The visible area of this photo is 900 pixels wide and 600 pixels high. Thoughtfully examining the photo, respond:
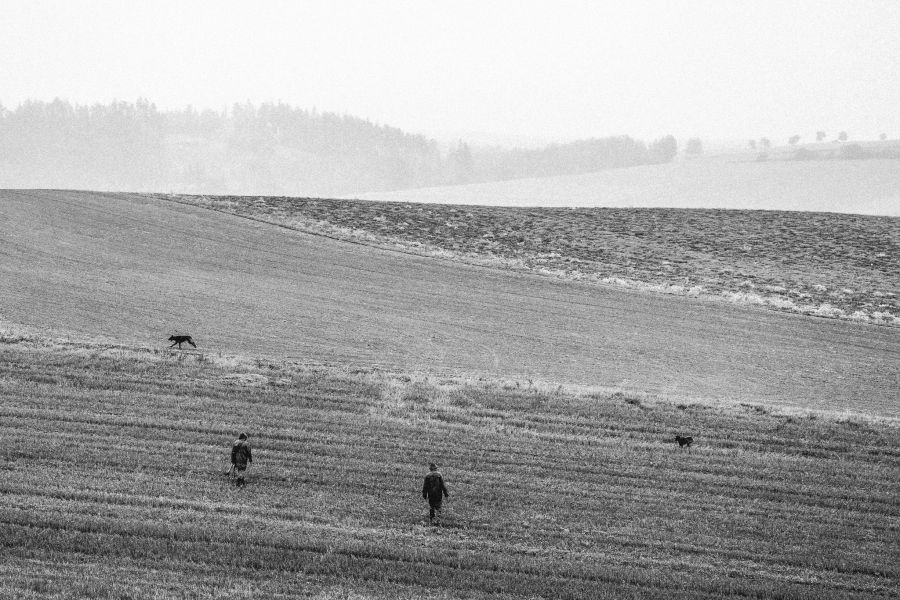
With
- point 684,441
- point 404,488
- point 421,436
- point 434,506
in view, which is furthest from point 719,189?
point 434,506

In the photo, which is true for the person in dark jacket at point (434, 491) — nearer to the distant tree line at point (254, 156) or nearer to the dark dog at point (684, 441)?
the dark dog at point (684, 441)

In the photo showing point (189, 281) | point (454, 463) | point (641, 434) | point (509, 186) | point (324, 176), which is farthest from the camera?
point (324, 176)

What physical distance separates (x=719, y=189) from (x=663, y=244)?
61085 millimetres

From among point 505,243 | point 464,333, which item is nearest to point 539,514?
point 464,333

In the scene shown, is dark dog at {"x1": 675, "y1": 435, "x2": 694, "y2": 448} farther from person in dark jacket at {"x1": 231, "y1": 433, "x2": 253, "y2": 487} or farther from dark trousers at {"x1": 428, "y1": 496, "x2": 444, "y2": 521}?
person in dark jacket at {"x1": 231, "y1": 433, "x2": 253, "y2": 487}

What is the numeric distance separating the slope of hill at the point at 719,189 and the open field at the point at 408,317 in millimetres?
49725

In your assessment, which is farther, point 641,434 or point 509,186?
point 509,186

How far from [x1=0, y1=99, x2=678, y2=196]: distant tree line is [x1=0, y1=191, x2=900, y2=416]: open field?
94225 millimetres

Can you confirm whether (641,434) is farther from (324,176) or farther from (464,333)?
(324,176)

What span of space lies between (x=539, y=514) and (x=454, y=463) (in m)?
3.27

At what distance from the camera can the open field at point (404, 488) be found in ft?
44.4

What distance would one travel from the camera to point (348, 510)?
1633 cm

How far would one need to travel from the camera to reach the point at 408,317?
119 ft

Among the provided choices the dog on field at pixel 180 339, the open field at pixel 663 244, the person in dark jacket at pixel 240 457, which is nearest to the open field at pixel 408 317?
the dog on field at pixel 180 339
